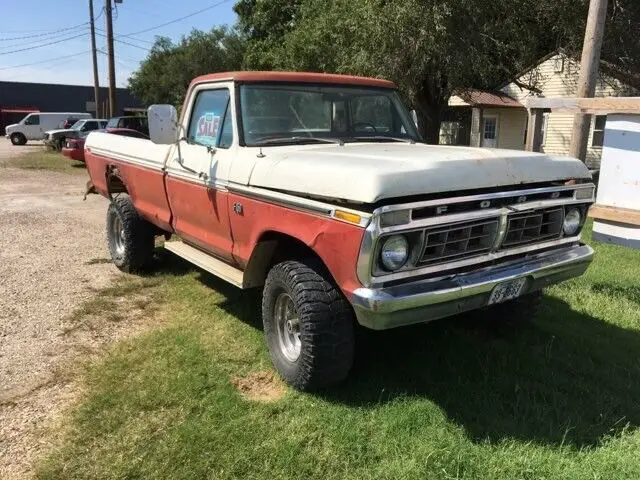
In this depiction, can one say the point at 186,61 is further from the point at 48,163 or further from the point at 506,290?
the point at 506,290

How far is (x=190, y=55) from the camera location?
4475 cm

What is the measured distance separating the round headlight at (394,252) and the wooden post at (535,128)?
317cm

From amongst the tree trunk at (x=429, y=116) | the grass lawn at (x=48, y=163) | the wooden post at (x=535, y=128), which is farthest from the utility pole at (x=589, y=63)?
the grass lawn at (x=48, y=163)

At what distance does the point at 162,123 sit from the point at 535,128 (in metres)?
3.54

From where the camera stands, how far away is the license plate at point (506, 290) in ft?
11.5

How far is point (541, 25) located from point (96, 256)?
1369 cm

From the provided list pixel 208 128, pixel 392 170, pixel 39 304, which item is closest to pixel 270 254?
pixel 392 170

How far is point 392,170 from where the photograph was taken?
3.09 metres

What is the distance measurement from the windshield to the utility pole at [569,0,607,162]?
7.83 feet

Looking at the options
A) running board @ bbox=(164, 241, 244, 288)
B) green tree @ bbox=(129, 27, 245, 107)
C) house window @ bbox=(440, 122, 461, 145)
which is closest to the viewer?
running board @ bbox=(164, 241, 244, 288)

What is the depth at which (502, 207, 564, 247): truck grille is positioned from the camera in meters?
3.66

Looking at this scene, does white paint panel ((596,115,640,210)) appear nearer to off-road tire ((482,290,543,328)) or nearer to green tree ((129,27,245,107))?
off-road tire ((482,290,543,328))

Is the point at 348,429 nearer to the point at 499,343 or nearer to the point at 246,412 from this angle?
the point at 246,412

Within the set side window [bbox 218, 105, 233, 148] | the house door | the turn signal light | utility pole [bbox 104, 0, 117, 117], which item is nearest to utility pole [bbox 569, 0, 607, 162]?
side window [bbox 218, 105, 233, 148]
